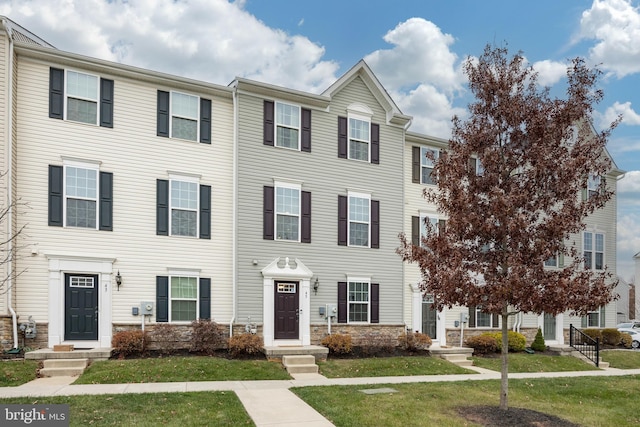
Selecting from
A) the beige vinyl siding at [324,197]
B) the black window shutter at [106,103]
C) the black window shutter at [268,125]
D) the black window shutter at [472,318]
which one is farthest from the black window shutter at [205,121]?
the black window shutter at [472,318]

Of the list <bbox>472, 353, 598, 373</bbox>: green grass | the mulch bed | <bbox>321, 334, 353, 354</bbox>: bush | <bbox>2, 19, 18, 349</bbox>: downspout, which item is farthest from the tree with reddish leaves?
<bbox>2, 19, 18, 349</bbox>: downspout

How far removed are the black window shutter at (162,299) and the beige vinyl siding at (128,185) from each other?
15 cm

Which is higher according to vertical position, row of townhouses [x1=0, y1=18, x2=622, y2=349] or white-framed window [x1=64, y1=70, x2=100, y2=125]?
white-framed window [x1=64, y1=70, x2=100, y2=125]

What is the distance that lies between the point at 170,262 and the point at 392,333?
825cm

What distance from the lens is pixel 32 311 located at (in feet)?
43.9

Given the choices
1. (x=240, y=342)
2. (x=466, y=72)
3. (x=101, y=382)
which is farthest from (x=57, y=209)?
(x=466, y=72)

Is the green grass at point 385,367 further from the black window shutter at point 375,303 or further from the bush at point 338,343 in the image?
the black window shutter at point 375,303

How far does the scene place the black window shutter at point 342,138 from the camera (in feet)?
58.3

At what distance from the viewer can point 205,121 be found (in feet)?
52.4

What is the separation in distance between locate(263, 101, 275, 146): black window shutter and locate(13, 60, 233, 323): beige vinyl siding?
111cm

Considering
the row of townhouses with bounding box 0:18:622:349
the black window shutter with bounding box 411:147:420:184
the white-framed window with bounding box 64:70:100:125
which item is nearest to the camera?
the row of townhouses with bounding box 0:18:622:349

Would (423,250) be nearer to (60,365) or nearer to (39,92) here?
(60,365)

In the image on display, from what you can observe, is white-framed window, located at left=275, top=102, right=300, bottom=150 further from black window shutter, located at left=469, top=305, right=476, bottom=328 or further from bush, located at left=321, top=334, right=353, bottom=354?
black window shutter, located at left=469, top=305, right=476, bottom=328

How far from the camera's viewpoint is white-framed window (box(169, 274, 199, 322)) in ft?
49.5
